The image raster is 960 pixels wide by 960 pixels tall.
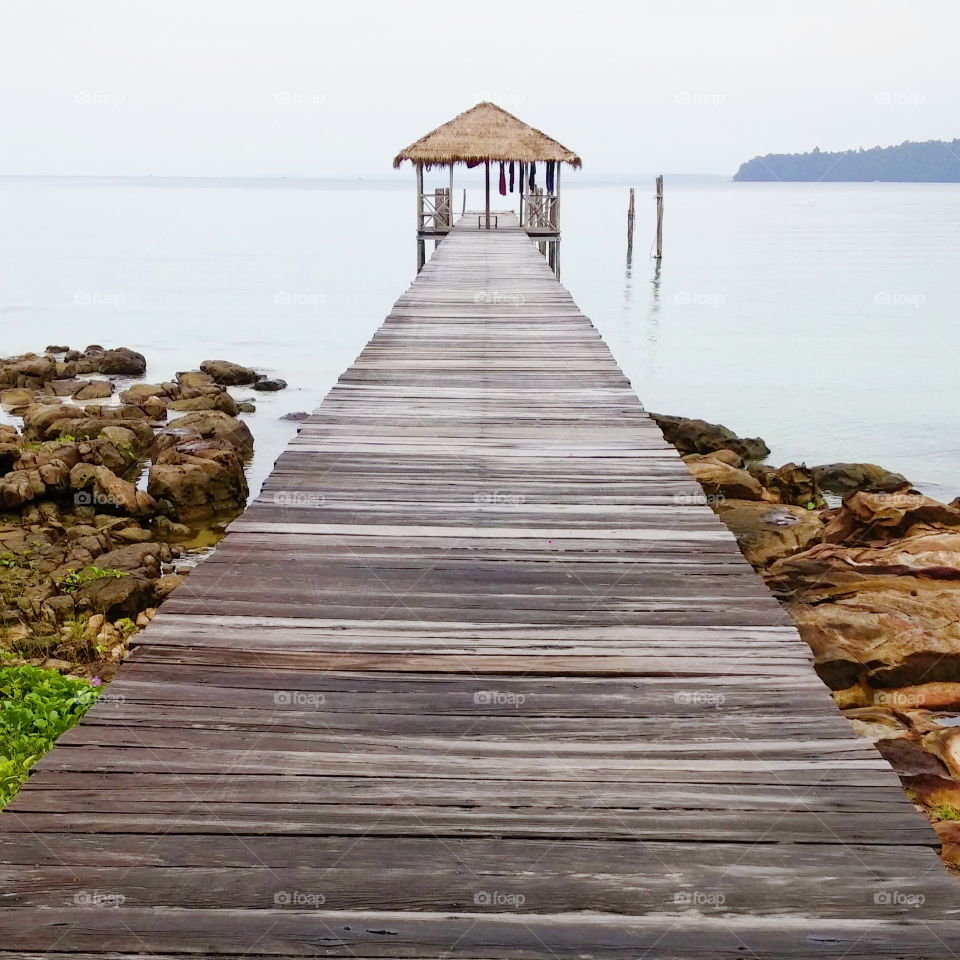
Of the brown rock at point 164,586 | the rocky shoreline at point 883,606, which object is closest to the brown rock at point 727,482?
the rocky shoreline at point 883,606

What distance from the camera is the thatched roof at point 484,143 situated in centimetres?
2559

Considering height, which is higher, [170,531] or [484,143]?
[484,143]

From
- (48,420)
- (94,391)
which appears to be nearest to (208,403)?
(94,391)

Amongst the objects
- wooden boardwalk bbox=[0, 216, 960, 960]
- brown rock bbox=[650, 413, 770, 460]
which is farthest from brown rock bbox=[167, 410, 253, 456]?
wooden boardwalk bbox=[0, 216, 960, 960]

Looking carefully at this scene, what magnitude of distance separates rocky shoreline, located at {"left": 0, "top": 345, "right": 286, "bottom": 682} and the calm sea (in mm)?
1719

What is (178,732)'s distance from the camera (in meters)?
2.92

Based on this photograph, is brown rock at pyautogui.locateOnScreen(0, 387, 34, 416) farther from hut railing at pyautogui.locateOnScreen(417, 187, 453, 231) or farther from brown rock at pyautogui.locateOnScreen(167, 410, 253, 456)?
hut railing at pyautogui.locateOnScreen(417, 187, 453, 231)

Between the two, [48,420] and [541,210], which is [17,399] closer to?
[48,420]

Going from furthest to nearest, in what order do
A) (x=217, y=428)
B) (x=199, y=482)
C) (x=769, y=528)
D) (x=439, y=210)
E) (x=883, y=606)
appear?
1. (x=439, y=210)
2. (x=217, y=428)
3. (x=199, y=482)
4. (x=769, y=528)
5. (x=883, y=606)

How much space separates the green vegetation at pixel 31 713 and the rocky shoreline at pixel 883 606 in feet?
14.1

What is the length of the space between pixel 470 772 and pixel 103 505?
37.3ft

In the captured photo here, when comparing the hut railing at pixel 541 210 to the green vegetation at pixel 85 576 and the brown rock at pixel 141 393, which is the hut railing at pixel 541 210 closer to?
the brown rock at pixel 141 393

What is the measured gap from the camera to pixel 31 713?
624 centimetres

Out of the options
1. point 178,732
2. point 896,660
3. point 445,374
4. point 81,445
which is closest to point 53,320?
point 81,445
